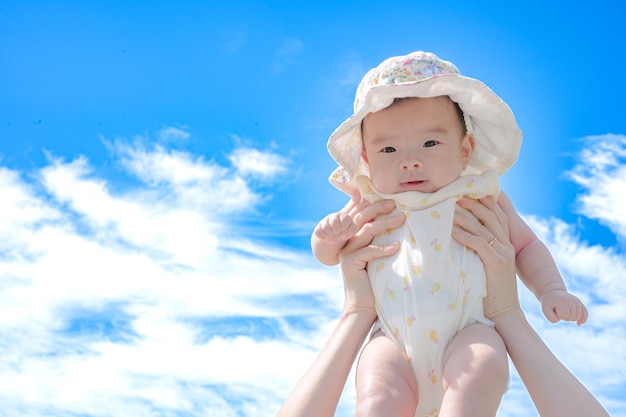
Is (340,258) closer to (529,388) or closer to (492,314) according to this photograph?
(492,314)

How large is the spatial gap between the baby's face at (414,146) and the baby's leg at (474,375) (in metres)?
0.89

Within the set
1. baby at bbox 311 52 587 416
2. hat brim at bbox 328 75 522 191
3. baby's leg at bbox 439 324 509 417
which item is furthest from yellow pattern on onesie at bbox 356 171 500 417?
hat brim at bbox 328 75 522 191

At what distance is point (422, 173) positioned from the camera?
4113mm

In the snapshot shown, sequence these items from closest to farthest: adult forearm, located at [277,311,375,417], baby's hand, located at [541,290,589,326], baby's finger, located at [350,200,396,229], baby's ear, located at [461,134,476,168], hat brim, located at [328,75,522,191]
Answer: adult forearm, located at [277,311,375,417]
baby's hand, located at [541,290,589,326]
hat brim, located at [328,75,522,191]
baby's finger, located at [350,200,396,229]
baby's ear, located at [461,134,476,168]

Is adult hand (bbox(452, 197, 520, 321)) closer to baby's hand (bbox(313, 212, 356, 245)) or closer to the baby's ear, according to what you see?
the baby's ear

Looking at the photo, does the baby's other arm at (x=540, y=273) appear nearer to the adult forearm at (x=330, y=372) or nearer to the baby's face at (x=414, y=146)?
the baby's face at (x=414, y=146)

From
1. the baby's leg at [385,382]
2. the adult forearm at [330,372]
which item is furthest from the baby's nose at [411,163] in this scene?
the baby's leg at [385,382]

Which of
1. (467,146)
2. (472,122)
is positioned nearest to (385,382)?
(467,146)

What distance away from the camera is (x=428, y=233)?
4.02m

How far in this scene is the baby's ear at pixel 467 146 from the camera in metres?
4.34

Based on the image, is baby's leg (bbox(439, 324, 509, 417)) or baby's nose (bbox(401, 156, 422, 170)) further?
baby's nose (bbox(401, 156, 422, 170))

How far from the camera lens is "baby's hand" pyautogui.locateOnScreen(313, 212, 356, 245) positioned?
4090 millimetres

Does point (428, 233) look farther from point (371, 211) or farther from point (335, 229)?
point (335, 229)

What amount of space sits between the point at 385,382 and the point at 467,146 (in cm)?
150
